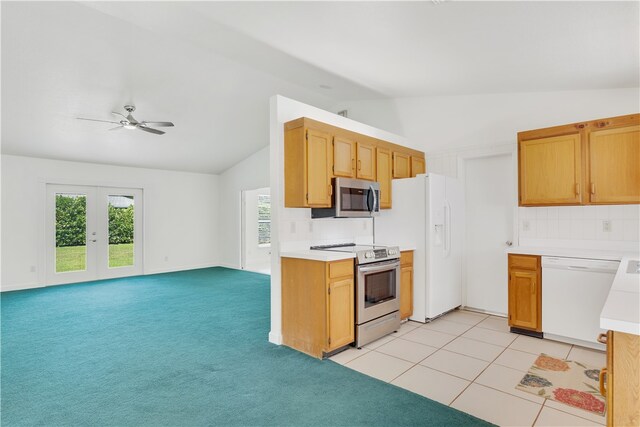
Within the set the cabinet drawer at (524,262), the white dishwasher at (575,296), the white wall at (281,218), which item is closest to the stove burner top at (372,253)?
the white wall at (281,218)

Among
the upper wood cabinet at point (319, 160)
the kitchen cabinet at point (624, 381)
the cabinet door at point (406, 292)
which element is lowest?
the cabinet door at point (406, 292)

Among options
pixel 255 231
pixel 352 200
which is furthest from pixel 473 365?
pixel 255 231

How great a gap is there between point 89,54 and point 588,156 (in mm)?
5435

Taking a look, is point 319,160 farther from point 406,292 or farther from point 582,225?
point 582,225

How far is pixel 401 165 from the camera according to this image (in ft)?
15.6

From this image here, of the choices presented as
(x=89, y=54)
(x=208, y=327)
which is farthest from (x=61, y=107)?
(x=208, y=327)

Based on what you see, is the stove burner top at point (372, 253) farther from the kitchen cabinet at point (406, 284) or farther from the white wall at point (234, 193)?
the white wall at point (234, 193)

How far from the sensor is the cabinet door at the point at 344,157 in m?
3.75

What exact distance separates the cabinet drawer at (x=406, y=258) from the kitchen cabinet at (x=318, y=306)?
3.18 ft

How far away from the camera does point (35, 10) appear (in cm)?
325

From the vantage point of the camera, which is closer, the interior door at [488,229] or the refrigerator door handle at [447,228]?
the refrigerator door handle at [447,228]

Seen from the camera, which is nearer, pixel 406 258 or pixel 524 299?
pixel 524 299

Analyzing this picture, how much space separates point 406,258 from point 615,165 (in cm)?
219

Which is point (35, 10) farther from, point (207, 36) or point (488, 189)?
point (488, 189)
